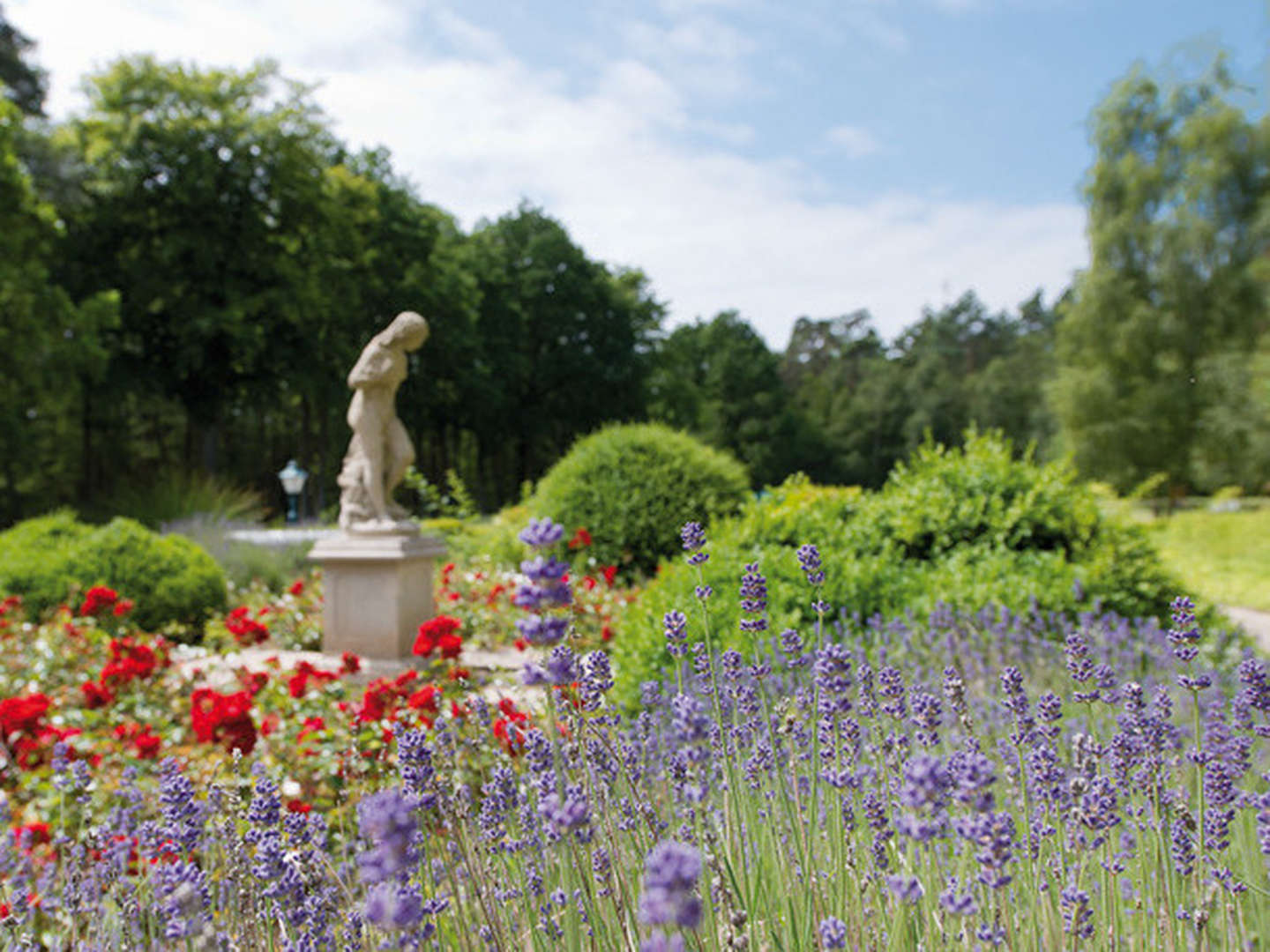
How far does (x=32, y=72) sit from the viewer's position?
24344 mm

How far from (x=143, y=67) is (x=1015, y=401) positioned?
1524 inches

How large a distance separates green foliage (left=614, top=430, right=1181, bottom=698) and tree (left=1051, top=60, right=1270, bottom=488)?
21.9 m

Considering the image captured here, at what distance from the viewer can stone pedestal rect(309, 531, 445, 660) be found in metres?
7.39

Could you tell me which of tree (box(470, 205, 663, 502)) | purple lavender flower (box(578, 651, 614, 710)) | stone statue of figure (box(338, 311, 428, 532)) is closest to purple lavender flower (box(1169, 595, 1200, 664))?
purple lavender flower (box(578, 651, 614, 710))

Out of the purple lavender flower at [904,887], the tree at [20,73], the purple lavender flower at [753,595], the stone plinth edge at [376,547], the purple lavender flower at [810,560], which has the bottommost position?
the stone plinth edge at [376,547]

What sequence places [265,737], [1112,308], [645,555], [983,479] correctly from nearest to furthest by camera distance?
1. [265,737]
2. [983,479]
3. [645,555]
4. [1112,308]

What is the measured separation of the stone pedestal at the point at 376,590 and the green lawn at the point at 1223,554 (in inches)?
362

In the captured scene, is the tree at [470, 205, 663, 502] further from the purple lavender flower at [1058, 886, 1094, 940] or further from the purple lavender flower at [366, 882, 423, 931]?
the purple lavender flower at [366, 882, 423, 931]

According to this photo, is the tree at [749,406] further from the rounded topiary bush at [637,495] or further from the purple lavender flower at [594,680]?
the purple lavender flower at [594,680]

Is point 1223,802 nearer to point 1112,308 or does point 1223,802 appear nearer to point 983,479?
point 983,479

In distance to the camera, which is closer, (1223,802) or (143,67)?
(1223,802)

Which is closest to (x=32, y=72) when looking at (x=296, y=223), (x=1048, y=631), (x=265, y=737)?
(x=296, y=223)

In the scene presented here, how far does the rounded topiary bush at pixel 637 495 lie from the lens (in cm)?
1083

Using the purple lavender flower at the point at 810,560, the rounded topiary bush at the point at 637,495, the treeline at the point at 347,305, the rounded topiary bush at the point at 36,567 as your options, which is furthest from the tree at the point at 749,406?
the purple lavender flower at the point at 810,560
